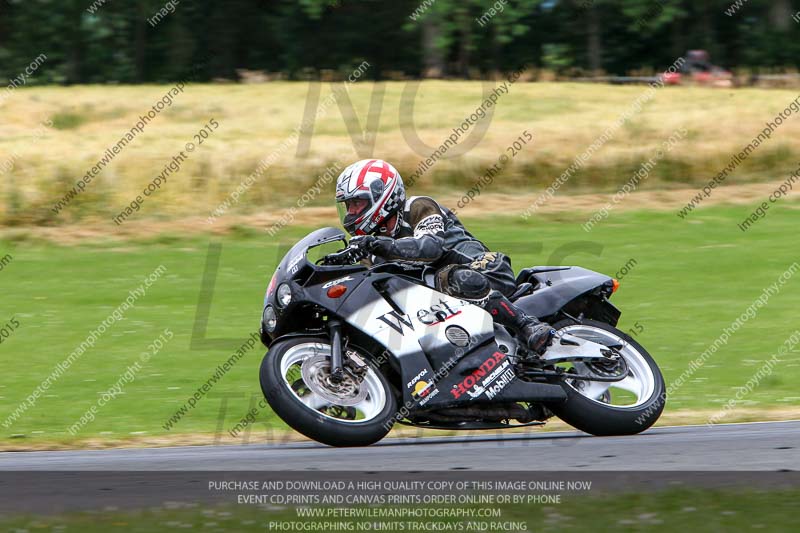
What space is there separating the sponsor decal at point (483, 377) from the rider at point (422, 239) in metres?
0.36

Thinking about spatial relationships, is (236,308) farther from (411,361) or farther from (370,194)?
(411,361)

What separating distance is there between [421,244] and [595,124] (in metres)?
21.4

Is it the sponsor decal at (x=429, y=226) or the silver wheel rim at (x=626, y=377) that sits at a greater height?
the sponsor decal at (x=429, y=226)

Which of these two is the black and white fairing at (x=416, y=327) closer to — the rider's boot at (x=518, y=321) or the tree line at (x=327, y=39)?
the rider's boot at (x=518, y=321)

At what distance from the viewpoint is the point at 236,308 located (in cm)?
1588

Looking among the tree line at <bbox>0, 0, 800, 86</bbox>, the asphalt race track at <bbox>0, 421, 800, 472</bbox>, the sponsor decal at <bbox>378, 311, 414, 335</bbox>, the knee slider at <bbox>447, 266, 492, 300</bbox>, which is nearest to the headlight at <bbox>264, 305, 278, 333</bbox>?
the sponsor decal at <bbox>378, 311, 414, 335</bbox>

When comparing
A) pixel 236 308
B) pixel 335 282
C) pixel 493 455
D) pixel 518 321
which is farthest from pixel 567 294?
pixel 236 308

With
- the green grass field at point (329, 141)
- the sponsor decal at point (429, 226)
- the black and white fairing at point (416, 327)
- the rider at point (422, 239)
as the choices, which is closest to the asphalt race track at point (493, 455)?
the black and white fairing at point (416, 327)

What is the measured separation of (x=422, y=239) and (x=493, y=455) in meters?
1.46

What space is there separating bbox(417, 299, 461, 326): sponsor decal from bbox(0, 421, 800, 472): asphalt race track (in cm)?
81

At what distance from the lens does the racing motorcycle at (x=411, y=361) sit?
780cm

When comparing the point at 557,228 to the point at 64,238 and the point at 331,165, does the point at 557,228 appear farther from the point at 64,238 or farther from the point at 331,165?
the point at 64,238

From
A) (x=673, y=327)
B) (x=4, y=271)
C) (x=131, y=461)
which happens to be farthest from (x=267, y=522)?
(x=4, y=271)

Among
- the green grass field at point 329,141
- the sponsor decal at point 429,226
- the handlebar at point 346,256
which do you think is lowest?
the green grass field at point 329,141
